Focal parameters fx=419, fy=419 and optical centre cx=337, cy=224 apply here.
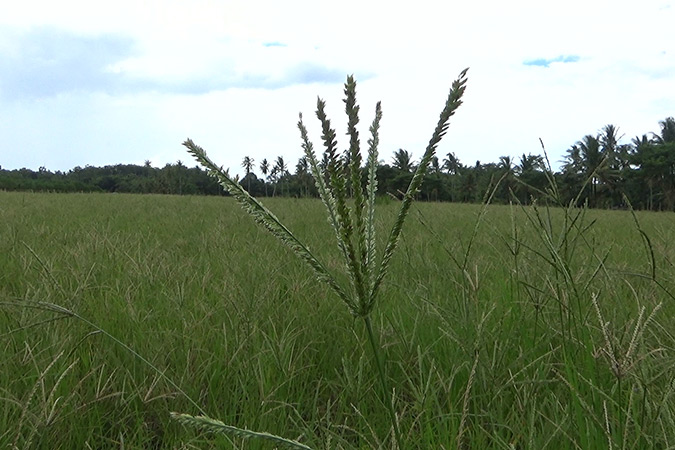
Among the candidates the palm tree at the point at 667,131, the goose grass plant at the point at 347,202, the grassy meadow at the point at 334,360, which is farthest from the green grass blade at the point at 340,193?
the palm tree at the point at 667,131

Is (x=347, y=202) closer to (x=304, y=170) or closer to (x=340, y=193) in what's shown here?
(x=340, y=193)

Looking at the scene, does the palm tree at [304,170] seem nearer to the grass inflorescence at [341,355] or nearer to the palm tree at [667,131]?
the grass inflorescence at [341,355]

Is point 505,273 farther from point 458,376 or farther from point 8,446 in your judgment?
→ point 8,446

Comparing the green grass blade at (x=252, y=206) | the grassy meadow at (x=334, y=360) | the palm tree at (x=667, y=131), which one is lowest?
the grassy meadow at (x=334, y=360)

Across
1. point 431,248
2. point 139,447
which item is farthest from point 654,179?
point 139,447

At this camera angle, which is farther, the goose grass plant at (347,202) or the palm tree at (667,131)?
the palm tree at (667,131)

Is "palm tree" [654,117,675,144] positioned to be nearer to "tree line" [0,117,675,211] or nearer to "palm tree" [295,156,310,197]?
"tree line" [0,117,675,211]

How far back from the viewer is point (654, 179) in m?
43.7

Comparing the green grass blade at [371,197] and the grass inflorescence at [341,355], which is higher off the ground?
the green grass blade at [371,197]

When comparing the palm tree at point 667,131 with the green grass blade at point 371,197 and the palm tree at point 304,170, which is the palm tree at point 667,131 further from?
the green grass blade at point 371,197

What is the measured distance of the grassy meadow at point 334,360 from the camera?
93cm

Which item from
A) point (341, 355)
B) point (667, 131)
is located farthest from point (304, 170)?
point (667, 131)

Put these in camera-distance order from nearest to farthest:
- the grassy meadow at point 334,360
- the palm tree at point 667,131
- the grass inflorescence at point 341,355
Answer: the grass inflorescence at point 341,355, the grassy meadow at point 334,360, the palm tree at point 667,131

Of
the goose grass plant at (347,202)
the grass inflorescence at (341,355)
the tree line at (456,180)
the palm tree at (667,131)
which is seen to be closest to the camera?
Result: the goose grass plant at (347,202)
